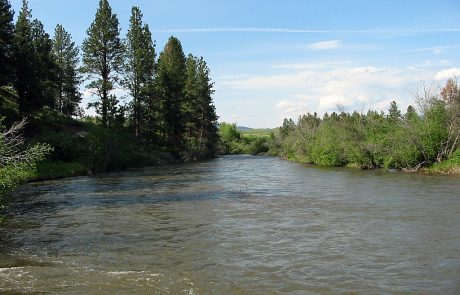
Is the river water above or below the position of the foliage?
below

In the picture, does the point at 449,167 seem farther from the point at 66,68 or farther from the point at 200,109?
the point at 66,68

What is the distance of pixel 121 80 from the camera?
59125 mm

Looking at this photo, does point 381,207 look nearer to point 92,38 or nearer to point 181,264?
point 181,264

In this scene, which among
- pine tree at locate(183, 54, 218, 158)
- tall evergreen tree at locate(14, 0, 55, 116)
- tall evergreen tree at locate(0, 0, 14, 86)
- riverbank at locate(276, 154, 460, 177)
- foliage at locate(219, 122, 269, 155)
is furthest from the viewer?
foliage at locate(219, 122, 269, 155)

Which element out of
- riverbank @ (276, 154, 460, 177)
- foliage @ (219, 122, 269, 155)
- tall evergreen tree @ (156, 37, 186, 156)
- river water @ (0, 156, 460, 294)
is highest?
tall evergreen tree @ (156, 37, 186, 156)

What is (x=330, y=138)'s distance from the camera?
52469 mm

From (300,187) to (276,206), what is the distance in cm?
871

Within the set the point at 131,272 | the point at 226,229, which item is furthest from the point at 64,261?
the point at 226,229

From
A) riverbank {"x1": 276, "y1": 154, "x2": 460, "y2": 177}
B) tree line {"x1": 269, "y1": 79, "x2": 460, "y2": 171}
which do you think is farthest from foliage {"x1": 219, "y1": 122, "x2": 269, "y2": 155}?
riverbank {"x1": 276, "y1": 154, "x2": 460, "y2": 177}

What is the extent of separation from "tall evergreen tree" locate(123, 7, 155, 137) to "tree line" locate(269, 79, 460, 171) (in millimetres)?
24750

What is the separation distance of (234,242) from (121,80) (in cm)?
4756

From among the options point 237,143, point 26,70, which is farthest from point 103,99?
point 237,143

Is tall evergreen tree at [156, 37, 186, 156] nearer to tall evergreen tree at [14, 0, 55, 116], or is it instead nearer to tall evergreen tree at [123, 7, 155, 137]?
tall evergreen tree at [123, 7, 155, 137]

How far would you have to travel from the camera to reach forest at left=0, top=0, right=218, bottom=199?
41125mm
